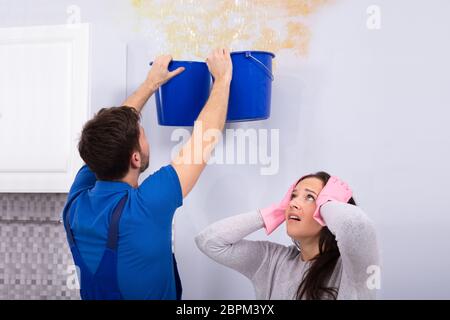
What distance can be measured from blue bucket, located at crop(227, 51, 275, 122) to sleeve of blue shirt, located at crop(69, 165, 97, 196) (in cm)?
52

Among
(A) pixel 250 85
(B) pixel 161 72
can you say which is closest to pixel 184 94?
(B) pixel 161 72

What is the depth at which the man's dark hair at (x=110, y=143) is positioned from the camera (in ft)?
5.25

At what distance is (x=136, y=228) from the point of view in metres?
1.58

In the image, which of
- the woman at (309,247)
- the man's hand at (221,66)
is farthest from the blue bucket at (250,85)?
the woman at (309,247)

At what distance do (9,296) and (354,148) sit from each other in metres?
Answer: 1.59

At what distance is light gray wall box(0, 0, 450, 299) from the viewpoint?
2.00 metres

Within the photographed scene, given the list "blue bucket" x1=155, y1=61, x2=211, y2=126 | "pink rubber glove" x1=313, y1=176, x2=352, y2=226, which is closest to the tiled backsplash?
"blue bucket" x1=155, y1=61, x2=211, y2=126

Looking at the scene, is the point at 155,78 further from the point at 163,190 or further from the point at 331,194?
the point at 331,194

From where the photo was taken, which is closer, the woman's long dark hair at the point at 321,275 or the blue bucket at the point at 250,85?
the woman's long dark hair at the point at 321,275

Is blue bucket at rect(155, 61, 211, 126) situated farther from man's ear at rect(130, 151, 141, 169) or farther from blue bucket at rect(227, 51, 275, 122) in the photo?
man's ear at rect(130, 151, 141, 169)

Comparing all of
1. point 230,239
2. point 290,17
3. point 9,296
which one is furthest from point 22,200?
point 290,17

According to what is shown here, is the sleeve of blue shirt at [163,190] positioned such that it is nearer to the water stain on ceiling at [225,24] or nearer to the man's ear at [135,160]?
the man's ear at [135,160]

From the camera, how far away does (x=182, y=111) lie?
1.97 metres

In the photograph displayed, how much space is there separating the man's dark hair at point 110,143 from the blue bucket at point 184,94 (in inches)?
12.3
